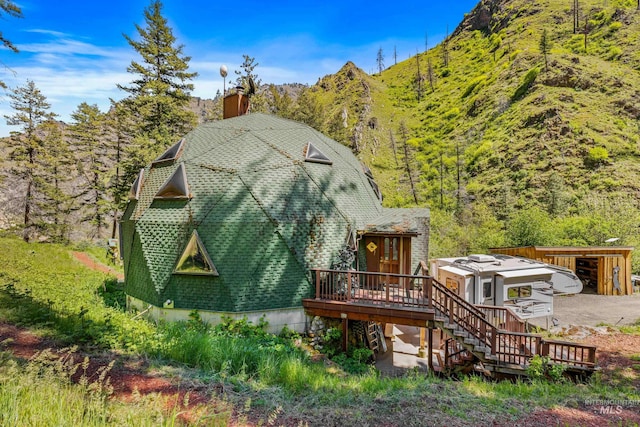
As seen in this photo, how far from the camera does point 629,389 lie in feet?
23.0

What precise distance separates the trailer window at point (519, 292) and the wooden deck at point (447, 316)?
2425 mm

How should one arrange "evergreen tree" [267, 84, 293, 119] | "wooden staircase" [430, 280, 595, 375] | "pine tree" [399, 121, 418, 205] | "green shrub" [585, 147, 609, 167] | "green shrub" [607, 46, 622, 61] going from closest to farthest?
"wooden staircase" [430, 280, 595, 375] < "green shrub" [585, 147, 609, 167] < "evergreen tree" [267, 84, 293, 119] < "pine tree" [399, 121, 418, 205] < "green shrub" [607, 46, 622, 61]

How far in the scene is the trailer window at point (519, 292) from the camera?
474 inches

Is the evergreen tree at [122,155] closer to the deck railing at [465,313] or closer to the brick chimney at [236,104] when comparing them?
the brick chimney at [236,104]

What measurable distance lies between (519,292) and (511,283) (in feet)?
3.11

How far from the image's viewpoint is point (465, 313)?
30.0 ft

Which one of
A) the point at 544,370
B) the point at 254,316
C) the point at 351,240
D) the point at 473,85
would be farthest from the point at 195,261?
the point at 473,85

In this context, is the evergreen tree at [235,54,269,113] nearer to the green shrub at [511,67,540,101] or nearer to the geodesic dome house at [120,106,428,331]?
the geodesic dome house at [120,106,428,331]

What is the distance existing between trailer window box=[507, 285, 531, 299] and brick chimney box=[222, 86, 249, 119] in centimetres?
1571

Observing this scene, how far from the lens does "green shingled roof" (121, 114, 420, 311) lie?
9625mm

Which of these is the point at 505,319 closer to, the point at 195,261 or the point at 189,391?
the point at 189,391

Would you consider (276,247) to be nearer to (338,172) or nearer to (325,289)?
(325,289)

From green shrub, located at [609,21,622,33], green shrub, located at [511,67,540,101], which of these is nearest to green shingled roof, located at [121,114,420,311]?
green shrub, located at [511,67,540,101]

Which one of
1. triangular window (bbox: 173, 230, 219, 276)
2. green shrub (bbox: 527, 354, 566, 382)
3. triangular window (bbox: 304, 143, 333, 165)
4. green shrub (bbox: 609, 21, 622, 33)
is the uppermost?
green shrub (bbox: 609, 21, 622, 33)
